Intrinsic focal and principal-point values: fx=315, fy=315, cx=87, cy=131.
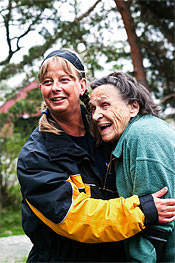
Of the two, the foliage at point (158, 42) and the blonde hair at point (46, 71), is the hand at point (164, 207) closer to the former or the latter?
the blonde hair at point (46, 71)

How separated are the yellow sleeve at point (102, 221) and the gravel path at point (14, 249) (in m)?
3.47

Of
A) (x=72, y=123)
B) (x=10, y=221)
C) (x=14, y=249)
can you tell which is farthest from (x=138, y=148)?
(x=10, y=221)

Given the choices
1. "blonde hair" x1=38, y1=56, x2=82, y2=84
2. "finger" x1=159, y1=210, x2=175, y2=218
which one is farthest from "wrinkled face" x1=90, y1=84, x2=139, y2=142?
"finger" x1=159, y1=210, x2=175, y2=218

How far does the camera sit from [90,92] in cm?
289

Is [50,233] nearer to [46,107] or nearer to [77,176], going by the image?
[77,176]

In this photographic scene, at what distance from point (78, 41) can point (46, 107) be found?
5.19 m

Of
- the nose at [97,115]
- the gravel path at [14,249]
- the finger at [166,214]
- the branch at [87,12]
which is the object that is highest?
the branch at [87,12]

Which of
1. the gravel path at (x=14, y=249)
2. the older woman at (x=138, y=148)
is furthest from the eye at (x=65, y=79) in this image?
the gravel path at (x=14, y=249)

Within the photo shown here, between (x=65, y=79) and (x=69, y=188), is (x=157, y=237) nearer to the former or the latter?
(x=69, y=188)

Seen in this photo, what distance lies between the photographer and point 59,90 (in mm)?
2447

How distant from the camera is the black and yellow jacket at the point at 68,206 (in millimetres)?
2039

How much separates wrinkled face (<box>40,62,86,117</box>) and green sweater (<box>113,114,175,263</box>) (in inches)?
21.1

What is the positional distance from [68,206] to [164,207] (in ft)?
2.14

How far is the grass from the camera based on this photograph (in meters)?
8.17
